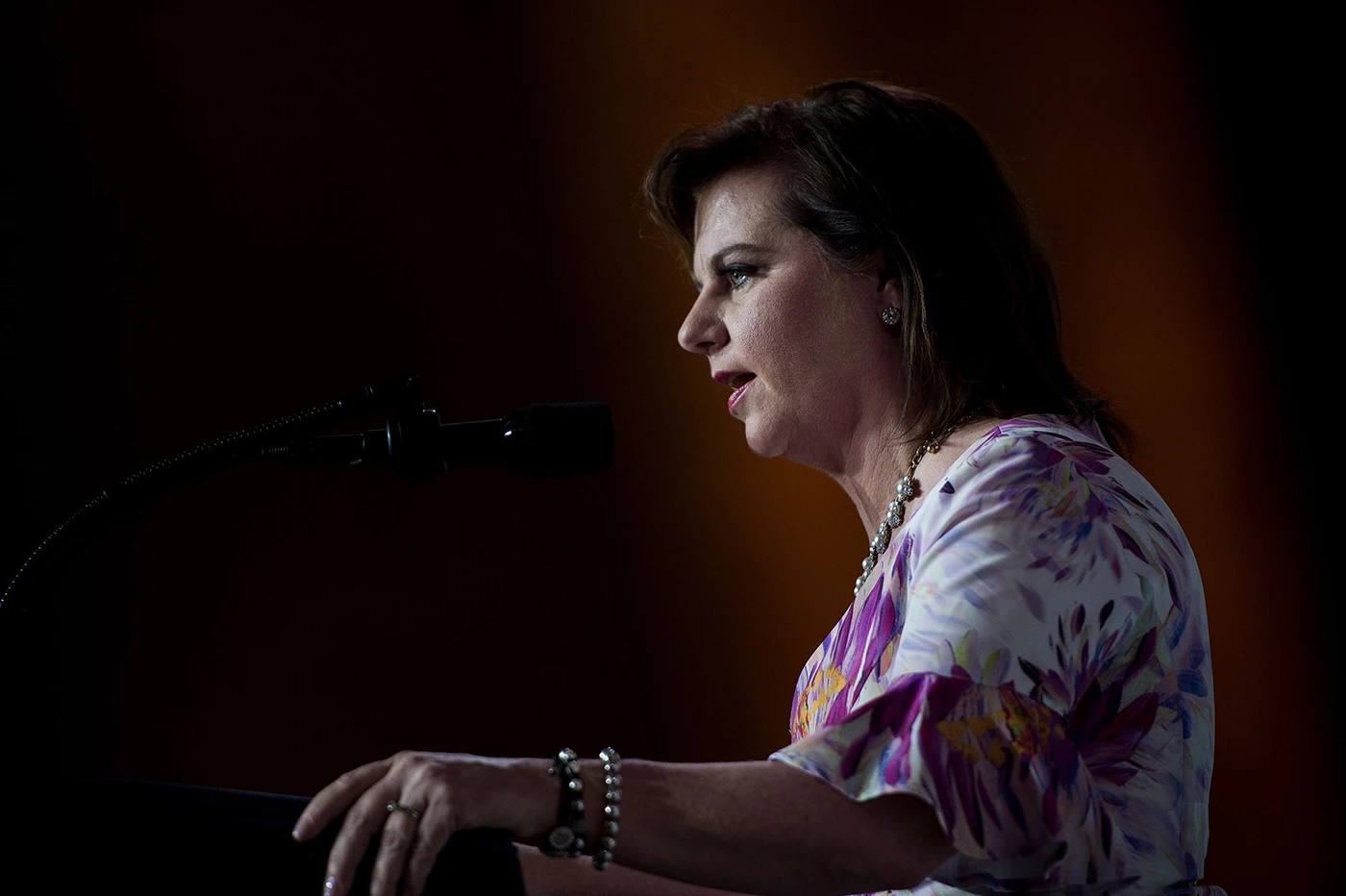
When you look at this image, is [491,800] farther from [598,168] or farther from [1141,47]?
[1141,47]

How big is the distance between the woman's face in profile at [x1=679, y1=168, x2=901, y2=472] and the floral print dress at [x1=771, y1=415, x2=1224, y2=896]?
0.27 meters

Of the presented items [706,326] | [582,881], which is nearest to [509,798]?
[582,881]

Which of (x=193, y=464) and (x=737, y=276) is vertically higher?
(x=737, y=276)

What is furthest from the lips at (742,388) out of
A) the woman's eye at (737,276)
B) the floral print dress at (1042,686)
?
the floral print dress at (1042,686)

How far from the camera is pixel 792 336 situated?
4.67 ft

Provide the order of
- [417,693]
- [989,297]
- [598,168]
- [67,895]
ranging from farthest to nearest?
[598,168] < [417,693] < [989,297] < [67,895]

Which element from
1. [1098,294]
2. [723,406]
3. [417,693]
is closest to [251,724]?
[417,693]

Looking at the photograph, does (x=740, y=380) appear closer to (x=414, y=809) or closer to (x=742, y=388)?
(x=742, y=388)

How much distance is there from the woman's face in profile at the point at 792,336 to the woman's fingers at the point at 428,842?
824 millimetres

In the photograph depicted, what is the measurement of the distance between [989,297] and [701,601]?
101 centimetres

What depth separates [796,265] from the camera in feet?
4.70

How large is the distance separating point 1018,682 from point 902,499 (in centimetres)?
47

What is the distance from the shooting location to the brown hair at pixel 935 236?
1.38 metres

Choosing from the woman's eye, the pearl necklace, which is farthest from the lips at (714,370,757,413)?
the pearl necklace
